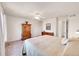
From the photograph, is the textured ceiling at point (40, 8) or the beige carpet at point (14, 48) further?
the beige carpet at point (14, 48)

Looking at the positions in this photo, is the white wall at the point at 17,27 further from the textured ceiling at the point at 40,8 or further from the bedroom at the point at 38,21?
the textured ceiling at the point at 40,8

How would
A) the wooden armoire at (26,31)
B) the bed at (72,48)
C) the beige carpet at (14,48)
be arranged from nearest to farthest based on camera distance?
the bed at (72,48)
the beige carpet at (14,48)
the wooden armoire at (26,31)

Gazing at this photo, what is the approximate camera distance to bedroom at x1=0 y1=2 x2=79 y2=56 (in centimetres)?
138

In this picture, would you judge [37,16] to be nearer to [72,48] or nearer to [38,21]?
[38,21]

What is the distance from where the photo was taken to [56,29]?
1.57m

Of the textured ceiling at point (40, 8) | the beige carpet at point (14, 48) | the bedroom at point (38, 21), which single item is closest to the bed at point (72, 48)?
the bedroom at point (38, 21)

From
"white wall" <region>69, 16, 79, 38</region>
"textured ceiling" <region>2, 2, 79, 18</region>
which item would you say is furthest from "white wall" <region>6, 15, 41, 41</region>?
"white wall" <region>69, 16, 79, 38</region>

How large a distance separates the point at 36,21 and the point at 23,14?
27 cm

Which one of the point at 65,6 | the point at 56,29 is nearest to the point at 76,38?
the point at 56,29

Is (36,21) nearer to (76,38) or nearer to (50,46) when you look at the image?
(50,46)

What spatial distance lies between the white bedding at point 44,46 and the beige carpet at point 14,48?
0.40 feet

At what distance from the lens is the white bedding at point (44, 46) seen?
55.0 inches

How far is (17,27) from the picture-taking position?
161cm

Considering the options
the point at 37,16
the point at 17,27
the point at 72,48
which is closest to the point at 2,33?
the point at 17,27
